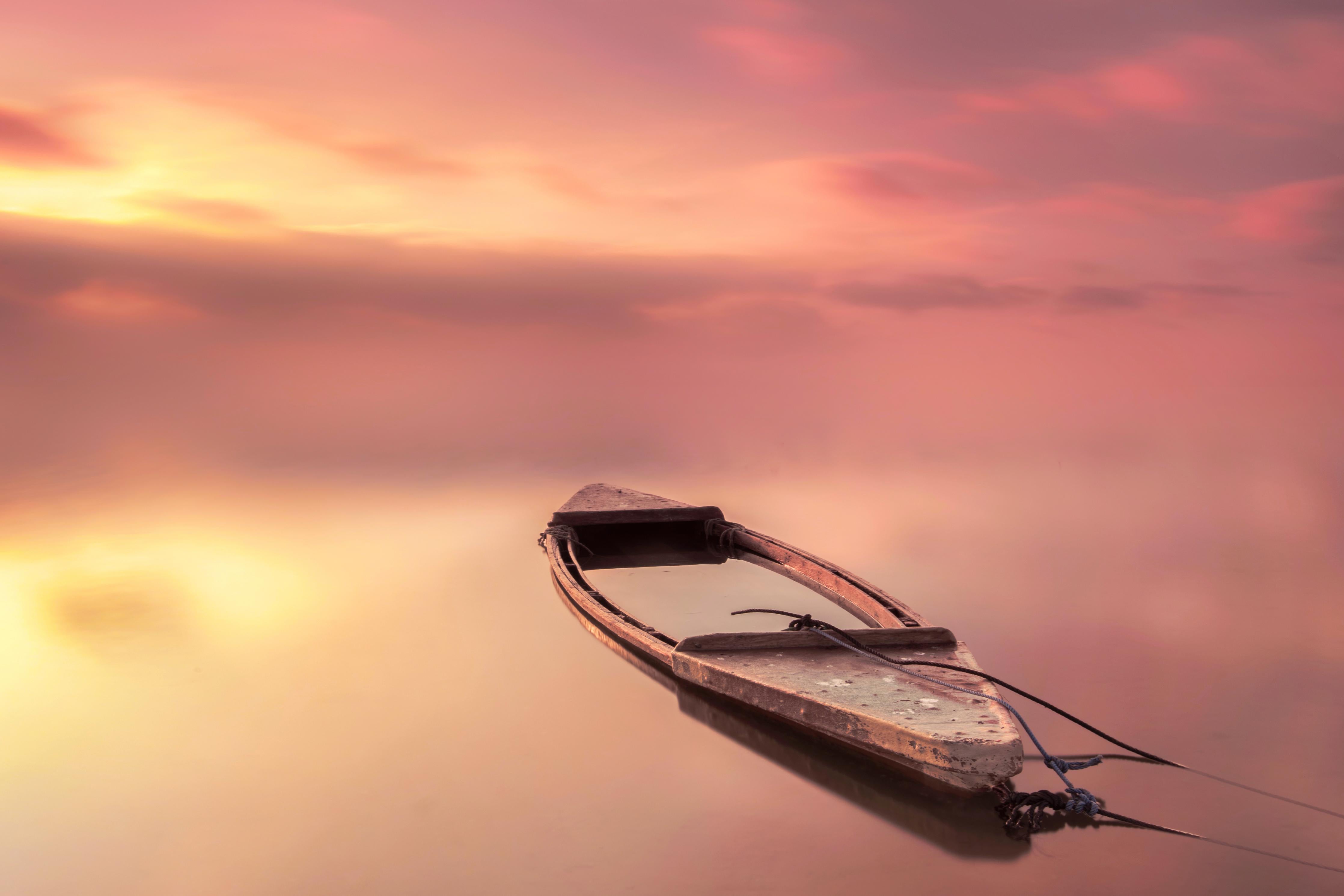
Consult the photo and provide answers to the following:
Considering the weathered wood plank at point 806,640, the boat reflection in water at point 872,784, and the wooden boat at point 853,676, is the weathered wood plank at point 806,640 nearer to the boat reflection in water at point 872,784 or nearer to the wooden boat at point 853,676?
the wooden boat at point 853,676

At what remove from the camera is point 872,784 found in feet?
14.0

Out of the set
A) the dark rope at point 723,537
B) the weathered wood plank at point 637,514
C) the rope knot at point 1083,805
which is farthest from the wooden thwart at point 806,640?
the weathered wood plank at point 637,514

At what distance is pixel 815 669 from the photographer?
4824 millimetres

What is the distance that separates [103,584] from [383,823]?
19.3 ft

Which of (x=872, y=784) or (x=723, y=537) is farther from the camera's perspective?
(x=723, y=537)

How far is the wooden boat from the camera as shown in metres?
3.90

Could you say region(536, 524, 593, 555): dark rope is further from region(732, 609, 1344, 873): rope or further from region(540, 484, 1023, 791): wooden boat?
region(732, 609, 1344, 873): rope

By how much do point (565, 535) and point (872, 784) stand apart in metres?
4.88

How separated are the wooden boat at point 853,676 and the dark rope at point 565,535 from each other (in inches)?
21.9

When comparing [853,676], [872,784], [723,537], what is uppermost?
[853,676]

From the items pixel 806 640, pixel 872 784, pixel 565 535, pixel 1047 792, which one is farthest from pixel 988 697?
pixel 565 535

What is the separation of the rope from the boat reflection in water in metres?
0.10

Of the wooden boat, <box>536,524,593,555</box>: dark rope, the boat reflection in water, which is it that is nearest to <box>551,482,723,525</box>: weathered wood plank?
<box>536,524,593,555</box>: dark rope

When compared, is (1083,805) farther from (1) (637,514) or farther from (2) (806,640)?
(1) (637,514)
